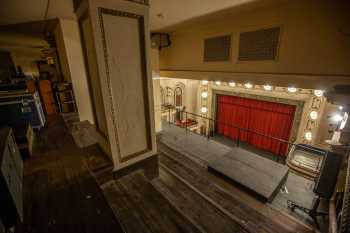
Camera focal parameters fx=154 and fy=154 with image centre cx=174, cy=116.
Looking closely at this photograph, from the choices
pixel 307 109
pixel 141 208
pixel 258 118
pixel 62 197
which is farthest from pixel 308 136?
pixel 62 197

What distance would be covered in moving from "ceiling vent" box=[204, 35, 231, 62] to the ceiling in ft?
2.63

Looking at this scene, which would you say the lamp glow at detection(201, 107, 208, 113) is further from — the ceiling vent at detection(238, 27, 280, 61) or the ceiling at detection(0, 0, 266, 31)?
the ceiling at detection(0, 0, 266, 31)

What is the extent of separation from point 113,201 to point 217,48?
3394 millimetres

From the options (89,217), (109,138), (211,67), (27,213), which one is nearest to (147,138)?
(109,138)

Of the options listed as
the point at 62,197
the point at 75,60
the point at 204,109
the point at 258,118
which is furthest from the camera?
the point at 204,109

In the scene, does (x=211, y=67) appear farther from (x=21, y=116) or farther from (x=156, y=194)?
(x=21, y=116)

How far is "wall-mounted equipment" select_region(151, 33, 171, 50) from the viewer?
441 cm

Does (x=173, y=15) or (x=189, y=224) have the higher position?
(x=173, y=15)

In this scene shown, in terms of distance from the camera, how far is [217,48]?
3.42m

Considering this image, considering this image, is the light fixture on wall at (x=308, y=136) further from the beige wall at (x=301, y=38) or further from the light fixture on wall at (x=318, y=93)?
the beige wall at (x=301, y=38)

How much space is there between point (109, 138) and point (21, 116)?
2.02 m

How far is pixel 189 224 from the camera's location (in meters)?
1.49

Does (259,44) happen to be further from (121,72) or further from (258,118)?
(258,118)

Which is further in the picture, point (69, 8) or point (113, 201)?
point (69, 8)
